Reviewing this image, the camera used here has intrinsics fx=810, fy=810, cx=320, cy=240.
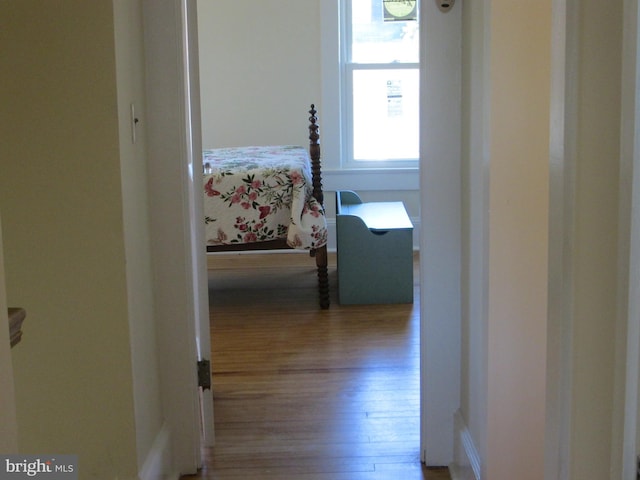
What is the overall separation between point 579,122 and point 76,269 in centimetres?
126

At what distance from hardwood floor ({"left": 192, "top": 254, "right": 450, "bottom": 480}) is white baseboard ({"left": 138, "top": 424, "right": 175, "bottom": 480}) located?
0.51ft

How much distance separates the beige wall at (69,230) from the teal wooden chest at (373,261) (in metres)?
2.57

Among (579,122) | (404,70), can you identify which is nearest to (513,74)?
(579,122)

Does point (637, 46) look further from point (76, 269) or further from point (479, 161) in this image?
point (76, 269)

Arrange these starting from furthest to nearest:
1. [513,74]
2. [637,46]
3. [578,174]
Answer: [513,74] < [578,174] < [637,46]

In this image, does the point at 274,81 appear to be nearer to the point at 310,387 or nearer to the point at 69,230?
the point at 310,387

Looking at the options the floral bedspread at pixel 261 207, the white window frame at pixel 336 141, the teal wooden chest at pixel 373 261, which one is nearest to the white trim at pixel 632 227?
the floral bedspread at pixel 261 207

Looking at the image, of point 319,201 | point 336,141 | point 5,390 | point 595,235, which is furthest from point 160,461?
point 336,141

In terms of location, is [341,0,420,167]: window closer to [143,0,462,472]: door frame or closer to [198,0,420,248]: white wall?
[198,0,420,248]: white wall

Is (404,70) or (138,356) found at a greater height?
(404,70)

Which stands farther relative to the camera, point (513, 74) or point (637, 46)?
point (513, 74)

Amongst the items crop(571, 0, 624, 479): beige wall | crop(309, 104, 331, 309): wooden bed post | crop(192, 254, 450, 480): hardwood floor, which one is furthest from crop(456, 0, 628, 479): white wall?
crop(309, 104, 331, 309): wooden bed post

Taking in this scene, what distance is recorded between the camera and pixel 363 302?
465 centimetres

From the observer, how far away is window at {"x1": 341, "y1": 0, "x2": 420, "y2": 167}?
234 inches
